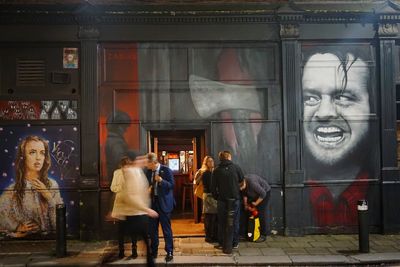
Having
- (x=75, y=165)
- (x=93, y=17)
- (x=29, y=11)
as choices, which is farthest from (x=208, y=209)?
(x=29, y=11)

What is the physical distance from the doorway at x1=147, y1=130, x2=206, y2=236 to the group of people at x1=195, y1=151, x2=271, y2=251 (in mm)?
1119

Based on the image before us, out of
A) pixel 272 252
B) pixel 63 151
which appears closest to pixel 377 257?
pixel 272 252

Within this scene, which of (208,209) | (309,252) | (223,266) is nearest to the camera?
(223,266)

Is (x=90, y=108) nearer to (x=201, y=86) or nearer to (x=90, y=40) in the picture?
(x=90, y=40)

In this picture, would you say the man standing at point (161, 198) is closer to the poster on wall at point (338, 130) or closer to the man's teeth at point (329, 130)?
the poster on wall at point (338, 130)

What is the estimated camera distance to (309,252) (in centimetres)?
866

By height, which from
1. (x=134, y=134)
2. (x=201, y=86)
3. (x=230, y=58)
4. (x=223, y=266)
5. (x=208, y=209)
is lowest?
(x=223, y=266)

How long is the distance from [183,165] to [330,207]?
501 centimetres

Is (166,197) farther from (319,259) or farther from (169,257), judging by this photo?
(319,259)

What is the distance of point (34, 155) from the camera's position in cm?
995

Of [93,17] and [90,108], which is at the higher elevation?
[93,17]

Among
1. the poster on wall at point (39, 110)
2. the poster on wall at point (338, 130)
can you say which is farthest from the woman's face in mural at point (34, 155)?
the poster on wall at point (338, 130)

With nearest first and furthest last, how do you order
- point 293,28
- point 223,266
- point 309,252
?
point 223,266
point 309,252
point 293,28

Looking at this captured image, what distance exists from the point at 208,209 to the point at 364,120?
160 inches
